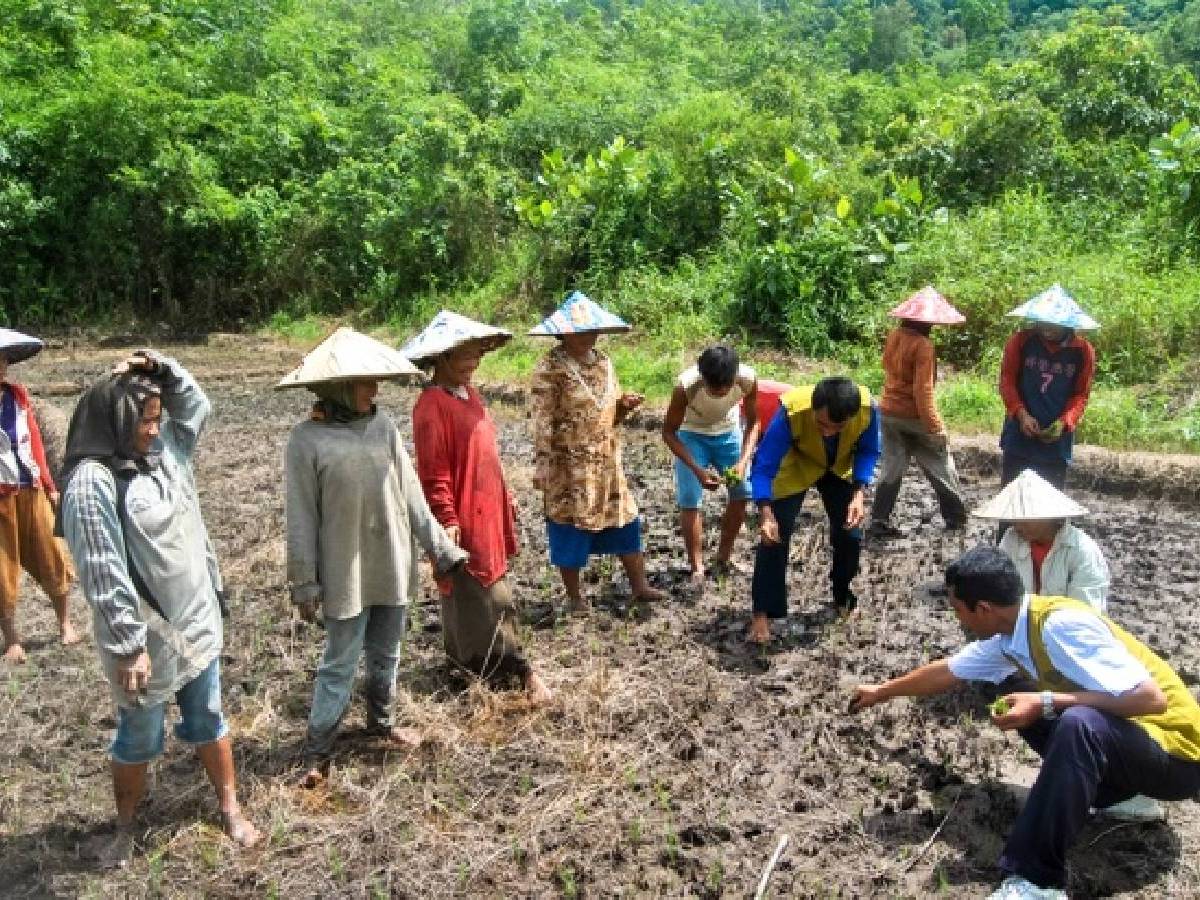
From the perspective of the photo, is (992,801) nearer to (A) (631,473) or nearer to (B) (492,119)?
(A) (631,473)

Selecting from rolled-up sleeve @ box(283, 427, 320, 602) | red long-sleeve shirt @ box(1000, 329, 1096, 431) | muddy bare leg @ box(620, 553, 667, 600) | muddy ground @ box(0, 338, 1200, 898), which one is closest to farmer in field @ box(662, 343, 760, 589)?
muddy ground @ box(0, 338, 1200, 898)

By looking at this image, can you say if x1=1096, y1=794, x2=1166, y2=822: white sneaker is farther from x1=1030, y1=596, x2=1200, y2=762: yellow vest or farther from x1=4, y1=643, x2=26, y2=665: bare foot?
x1=4, y1=643, x2=26, y2=665: bare foot

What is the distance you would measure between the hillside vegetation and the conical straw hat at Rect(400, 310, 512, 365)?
19.7 ft

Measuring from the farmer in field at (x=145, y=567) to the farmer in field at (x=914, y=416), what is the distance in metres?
4.32

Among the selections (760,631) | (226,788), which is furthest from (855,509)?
(226,788)

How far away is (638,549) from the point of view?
545cm

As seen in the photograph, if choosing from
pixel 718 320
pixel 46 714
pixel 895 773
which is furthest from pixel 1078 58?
pixel 46 714

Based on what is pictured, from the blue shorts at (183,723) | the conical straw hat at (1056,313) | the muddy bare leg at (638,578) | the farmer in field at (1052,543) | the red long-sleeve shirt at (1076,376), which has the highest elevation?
the conical straw hat at (1056,313)

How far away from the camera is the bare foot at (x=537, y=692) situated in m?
4.45

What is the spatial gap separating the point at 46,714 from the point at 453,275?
12310mm

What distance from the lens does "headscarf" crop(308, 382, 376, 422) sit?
3.72 meters

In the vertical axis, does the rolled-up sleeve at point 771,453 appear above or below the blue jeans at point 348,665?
Answer: above

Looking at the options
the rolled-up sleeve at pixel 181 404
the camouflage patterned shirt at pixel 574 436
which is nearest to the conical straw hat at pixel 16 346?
the rolled-up sleeve at pixel 181 404

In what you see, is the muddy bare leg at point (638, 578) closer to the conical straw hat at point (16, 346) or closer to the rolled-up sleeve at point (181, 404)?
the rolled-up sleeve at point (181, 404)
